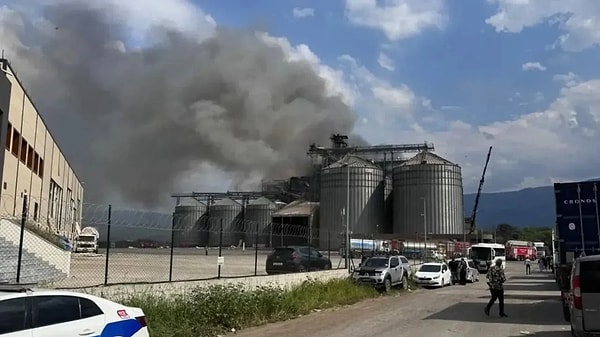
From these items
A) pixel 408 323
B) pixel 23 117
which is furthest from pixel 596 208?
pixel 23 117

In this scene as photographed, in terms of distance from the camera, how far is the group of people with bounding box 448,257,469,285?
35.2 m

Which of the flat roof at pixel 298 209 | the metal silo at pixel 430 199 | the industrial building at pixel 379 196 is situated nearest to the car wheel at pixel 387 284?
the industrial building at pixel 379 196

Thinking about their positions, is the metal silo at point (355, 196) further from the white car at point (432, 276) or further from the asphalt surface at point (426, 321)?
the asphalt surface at point (426, 321)

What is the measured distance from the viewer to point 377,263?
27375 millimetres

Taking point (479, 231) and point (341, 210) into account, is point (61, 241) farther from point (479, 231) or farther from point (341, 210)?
point (479, 231)

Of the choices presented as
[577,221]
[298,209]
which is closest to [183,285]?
[577,221]

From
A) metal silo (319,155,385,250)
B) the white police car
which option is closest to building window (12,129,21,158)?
the white police car

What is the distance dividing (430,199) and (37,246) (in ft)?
A: 283

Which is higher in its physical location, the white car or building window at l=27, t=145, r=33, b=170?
building window at l=27, t=145, r=33, b=170

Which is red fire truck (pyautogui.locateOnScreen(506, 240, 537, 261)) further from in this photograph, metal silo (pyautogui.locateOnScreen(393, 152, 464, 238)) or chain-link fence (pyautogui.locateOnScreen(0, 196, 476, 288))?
chain-link fence (pyautogui.locateOnScreen(0, 196, 476, 288))

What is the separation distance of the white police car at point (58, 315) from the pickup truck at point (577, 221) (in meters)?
13.2

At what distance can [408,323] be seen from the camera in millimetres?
14617

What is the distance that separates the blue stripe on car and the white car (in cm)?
2558

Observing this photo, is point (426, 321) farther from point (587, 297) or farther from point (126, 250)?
point (126, 250)
